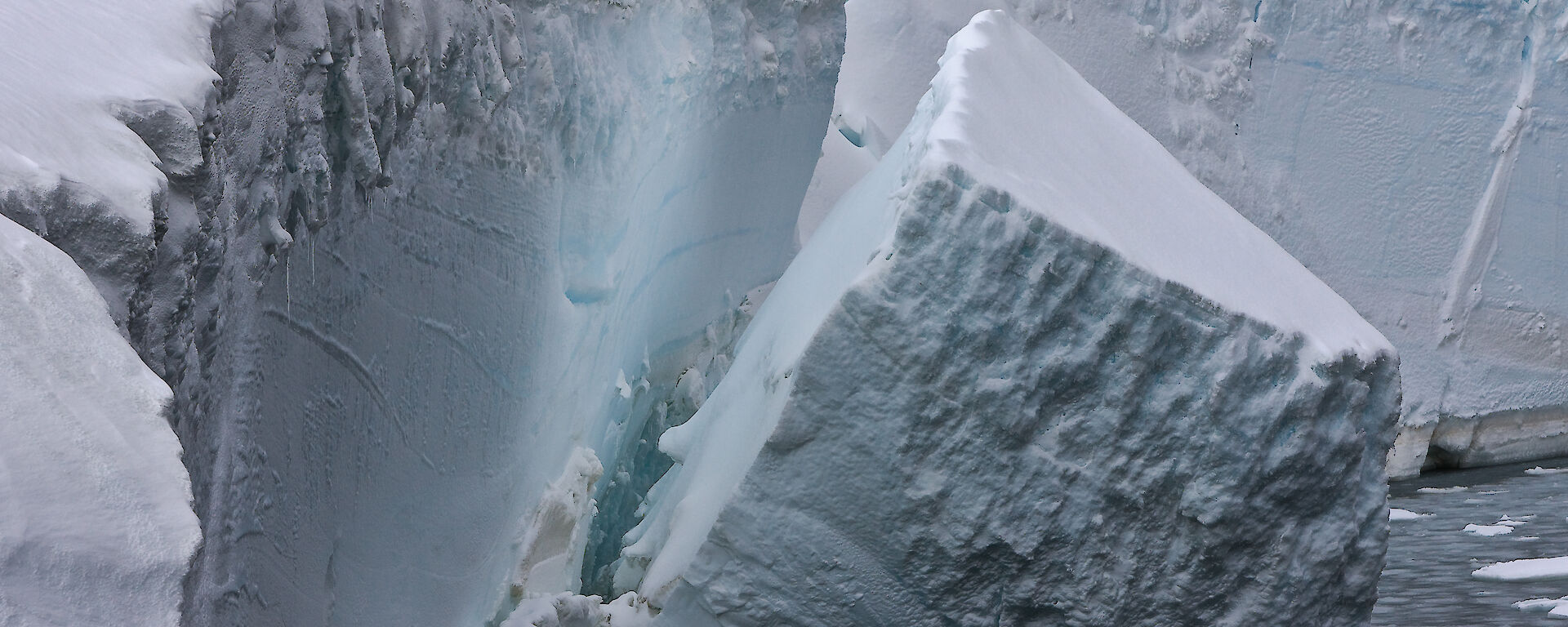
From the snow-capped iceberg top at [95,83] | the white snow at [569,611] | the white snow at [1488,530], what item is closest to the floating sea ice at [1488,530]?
the white snow at [1488,530]

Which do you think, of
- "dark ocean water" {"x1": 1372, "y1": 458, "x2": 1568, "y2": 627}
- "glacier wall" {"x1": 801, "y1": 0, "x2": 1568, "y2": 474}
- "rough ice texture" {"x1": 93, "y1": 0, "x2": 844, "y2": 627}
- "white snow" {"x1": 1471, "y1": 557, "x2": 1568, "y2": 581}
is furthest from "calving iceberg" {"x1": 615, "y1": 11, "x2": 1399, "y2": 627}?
"glacier wall" {"x1": 801, "y1": 0, "x2": 1568, "y2": 474}

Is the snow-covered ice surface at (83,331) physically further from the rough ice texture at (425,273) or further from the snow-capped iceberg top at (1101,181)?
the snow-capped iceberg top at (1101,181)

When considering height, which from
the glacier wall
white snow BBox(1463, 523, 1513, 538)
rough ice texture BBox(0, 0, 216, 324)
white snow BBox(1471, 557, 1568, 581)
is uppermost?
the glacier wall

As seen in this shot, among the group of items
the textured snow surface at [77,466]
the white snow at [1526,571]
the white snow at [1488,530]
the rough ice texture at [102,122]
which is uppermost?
the white snow at [1488,530]

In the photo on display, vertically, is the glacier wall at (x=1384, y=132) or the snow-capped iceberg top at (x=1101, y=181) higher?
the glacier wall at (x=1384, y=132)

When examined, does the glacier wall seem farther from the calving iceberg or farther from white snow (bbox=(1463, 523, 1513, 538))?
the calving iceberg

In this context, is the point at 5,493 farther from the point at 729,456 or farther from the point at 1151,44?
Result: the point at 1151,44

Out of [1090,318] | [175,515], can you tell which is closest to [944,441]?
[1090,318]

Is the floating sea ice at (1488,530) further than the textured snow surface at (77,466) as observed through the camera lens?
Yes
